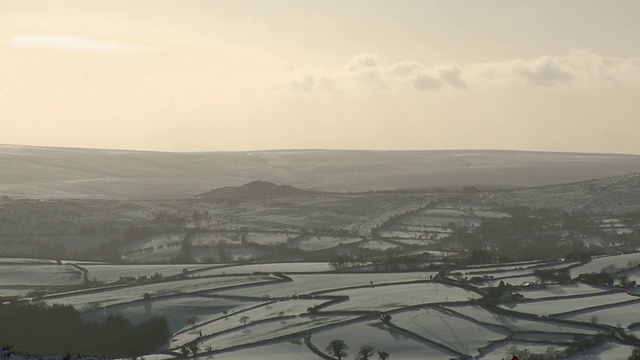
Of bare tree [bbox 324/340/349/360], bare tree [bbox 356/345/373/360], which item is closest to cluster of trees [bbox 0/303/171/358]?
bare tree [bbox 324/340/349/360]

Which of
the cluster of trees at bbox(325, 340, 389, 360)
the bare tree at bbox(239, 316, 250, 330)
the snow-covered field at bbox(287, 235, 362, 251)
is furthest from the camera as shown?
the snow-covered field at bbox(287, 235, 362, 251)

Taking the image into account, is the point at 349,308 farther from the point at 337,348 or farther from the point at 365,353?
the point at 365,353

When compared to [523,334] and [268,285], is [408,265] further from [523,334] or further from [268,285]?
[523,334]

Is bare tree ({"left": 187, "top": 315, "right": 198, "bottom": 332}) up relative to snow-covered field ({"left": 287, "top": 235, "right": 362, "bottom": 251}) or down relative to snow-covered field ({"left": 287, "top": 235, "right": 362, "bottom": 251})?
down

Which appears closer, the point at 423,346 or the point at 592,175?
the point at 423,346

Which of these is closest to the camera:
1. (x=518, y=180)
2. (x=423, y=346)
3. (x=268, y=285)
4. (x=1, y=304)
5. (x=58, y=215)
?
(x=423, y=346)

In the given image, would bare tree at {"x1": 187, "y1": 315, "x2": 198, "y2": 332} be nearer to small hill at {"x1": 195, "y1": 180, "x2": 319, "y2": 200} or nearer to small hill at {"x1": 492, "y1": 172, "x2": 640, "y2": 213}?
small hill at {"x1": 492, "y1": 172, "x2": 640, "y2": 213}

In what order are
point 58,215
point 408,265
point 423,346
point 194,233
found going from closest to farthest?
point 423,346, point 408,265, point 194,233, point 58,215

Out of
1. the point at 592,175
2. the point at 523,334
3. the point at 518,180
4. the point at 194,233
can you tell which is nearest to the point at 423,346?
the point at 523,334
